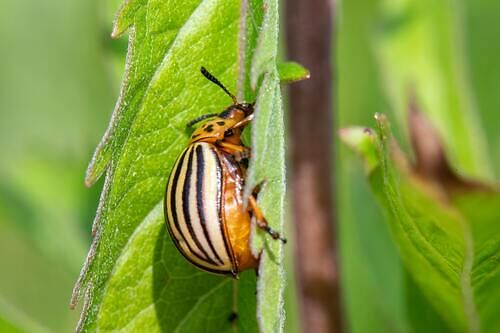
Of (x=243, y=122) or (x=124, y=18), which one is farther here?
(x=243, y=122)

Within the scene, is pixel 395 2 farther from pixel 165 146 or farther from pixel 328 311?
pixel 165 146

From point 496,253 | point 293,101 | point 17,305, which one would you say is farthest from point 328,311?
point 17,305

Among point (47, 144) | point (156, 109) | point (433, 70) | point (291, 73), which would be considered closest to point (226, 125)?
point (291, 73)

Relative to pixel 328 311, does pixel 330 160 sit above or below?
above

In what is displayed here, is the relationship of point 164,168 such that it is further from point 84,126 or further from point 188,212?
point 84,126

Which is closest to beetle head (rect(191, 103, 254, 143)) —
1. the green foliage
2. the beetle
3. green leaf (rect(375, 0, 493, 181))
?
the beetle

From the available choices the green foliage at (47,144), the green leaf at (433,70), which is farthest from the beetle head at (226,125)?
the green foliage at (47,144)
